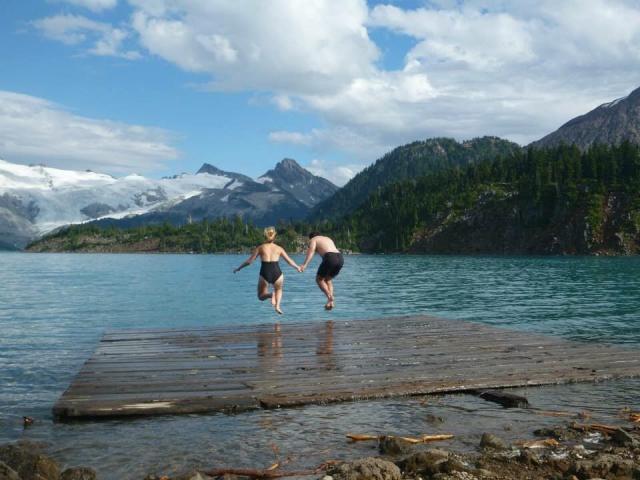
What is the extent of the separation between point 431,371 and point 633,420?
4.67 metres

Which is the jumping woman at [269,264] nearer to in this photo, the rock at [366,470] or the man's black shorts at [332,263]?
the man's black shorts at [332,263]

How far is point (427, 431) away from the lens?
1208 centimetres

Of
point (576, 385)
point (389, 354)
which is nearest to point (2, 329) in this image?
point (389, 354)

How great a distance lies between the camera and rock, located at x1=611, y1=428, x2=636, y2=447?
11031mm

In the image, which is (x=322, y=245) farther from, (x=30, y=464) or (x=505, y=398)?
(x=30, y=464)

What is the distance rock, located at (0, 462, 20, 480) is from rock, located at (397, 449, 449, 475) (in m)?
5.80

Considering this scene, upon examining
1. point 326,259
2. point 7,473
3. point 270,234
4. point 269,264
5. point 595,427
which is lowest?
point 595,427

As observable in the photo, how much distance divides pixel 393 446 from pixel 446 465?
4.65 feet

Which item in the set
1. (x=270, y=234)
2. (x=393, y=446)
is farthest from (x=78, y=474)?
(x=270, y=234)

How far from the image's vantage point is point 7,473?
8992 mm

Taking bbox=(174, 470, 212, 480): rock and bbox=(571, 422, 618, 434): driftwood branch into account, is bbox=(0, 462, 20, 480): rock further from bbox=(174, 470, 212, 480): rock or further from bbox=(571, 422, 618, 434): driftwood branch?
bbox=(571, 422, 618, 434): driftwood branch

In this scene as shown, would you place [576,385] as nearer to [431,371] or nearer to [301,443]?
[431,371]

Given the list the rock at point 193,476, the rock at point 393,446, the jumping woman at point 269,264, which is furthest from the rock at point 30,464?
the jumping woman at point 269,264

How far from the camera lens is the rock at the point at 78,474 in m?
9.56
